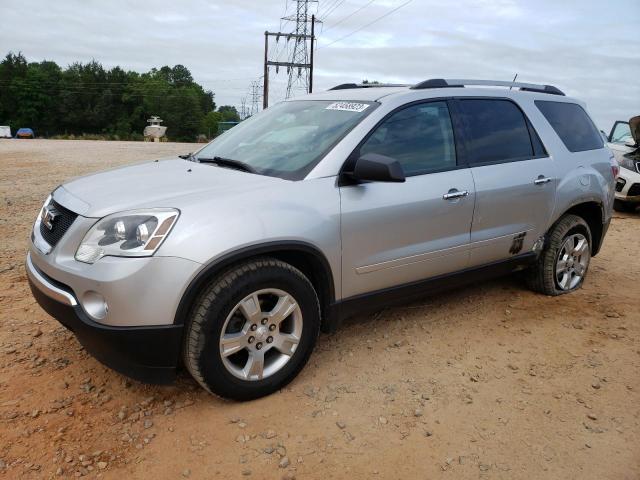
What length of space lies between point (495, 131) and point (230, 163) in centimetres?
204

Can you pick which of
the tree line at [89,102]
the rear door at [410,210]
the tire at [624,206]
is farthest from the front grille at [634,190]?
the tree line at [89,102]

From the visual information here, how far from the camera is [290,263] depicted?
307cm

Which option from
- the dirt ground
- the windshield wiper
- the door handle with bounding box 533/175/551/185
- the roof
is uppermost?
the roof

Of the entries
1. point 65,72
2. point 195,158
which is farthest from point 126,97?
point 195,158

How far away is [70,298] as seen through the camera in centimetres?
262

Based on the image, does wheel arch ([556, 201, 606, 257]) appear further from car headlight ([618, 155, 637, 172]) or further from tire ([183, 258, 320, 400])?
car headlight ([618, 155, 637, 172])

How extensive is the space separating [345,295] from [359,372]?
1.65 ft

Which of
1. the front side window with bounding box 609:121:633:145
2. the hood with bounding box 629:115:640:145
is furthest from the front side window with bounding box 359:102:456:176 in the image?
the front side window with bounding box 609:121:633:145

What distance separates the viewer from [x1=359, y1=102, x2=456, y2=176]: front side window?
3371mm

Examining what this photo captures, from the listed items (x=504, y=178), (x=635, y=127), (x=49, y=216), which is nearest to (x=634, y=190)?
(x=635, y=127)

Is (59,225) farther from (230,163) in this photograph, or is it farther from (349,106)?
(349,106)

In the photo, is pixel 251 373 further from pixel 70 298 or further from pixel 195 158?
pixel 195 158

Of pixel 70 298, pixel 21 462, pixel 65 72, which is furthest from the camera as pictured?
pixel 65 72

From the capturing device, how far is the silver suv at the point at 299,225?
8.43ft
